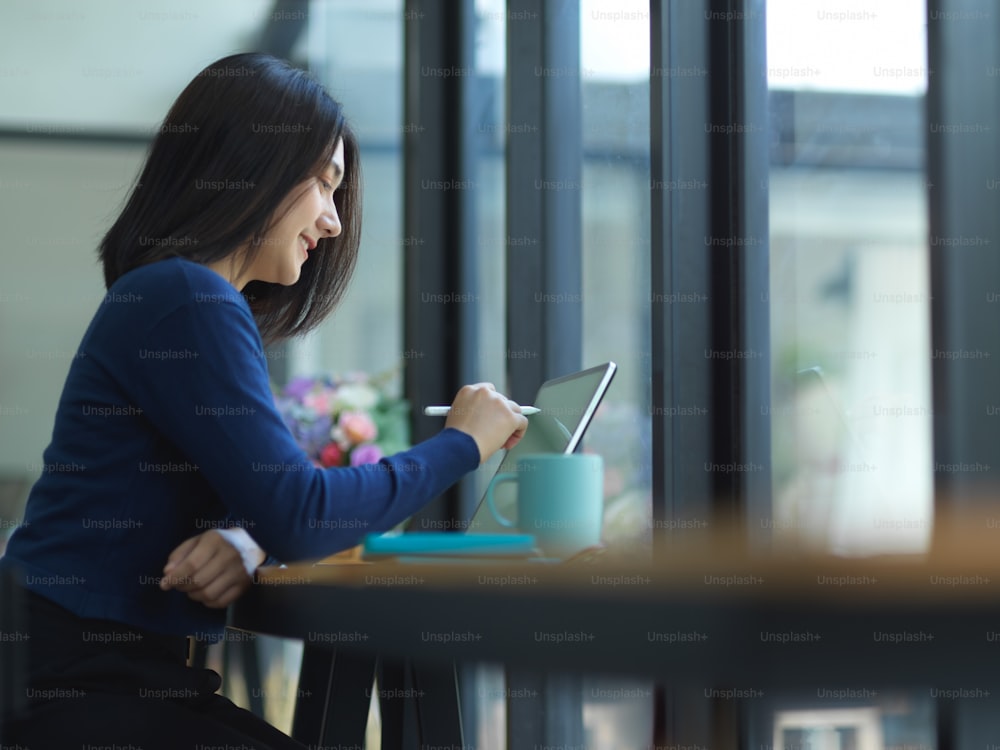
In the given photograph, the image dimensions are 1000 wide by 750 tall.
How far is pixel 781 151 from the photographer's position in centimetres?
172

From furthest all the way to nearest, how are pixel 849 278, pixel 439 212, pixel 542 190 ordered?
1. pixel 439 212
2. pixel 542 190
3. pixel 849 278

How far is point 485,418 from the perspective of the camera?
1375mm

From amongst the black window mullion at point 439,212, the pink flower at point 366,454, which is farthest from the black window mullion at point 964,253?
the black window mullion at point 439,212

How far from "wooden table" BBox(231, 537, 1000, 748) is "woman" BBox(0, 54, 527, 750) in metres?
0.21

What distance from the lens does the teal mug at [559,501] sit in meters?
1.30

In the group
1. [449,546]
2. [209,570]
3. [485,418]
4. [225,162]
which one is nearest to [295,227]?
[225,162]

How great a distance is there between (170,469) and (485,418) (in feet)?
1.24

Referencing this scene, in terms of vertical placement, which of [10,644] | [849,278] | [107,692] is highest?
[849,278]

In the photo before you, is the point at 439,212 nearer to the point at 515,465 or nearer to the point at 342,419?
the point at 342,419

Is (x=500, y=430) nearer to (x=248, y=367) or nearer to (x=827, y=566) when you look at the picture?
(x=248, y=367)

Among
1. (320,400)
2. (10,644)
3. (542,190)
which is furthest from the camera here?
(320,400)

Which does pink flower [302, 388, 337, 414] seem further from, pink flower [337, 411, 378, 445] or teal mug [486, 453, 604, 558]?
teal mug [486, 453, 604, 558]

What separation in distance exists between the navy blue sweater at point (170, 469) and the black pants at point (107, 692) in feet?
0.07

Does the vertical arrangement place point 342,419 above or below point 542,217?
below
